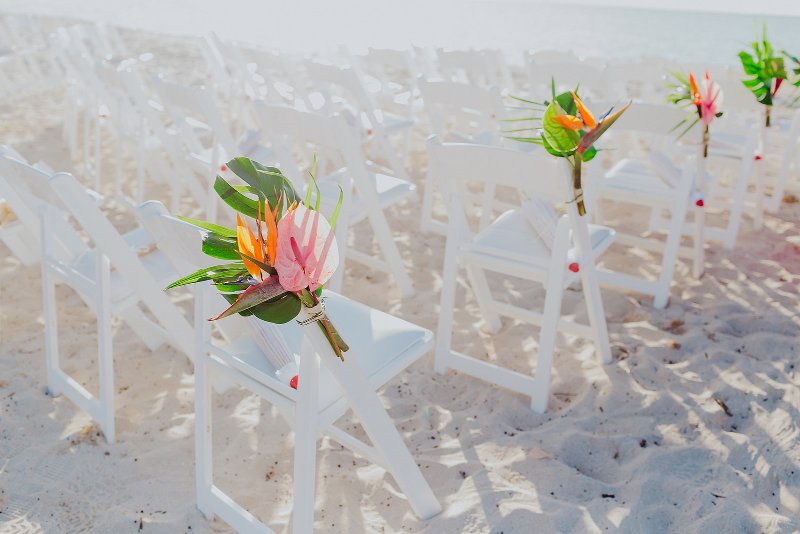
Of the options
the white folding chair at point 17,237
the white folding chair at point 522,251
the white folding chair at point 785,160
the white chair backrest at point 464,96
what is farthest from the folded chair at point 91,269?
the white folding chair at point 785,160

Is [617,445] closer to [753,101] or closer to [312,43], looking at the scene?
[753,101]

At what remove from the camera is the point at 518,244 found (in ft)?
8.27

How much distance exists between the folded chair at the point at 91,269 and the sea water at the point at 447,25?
45.1 ft

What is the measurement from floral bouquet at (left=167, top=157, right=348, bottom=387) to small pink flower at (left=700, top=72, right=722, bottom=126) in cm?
210

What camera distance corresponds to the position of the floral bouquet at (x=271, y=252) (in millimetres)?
1261

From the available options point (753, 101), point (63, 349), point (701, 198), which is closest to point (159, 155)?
point (63, 349)

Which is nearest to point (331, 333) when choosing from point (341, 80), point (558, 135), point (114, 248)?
point (114, 248)

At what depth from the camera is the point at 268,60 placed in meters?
4.23

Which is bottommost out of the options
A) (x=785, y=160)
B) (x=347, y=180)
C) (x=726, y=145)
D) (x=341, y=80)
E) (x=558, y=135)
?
(x=785, y=160)

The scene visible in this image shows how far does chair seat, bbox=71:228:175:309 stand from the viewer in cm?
229

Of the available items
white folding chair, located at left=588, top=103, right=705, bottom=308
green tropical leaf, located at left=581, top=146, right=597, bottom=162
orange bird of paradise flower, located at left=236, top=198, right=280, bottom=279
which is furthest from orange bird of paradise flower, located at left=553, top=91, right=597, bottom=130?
orange bird of paradise flower, located at left=236, top=198, right=280, bottom=279

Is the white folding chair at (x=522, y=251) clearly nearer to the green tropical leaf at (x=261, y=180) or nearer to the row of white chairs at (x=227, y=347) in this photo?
the row of white chairs at (x=227, y=347)

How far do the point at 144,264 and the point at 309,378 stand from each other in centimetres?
127

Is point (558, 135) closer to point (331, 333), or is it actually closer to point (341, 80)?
point (331, 333)
